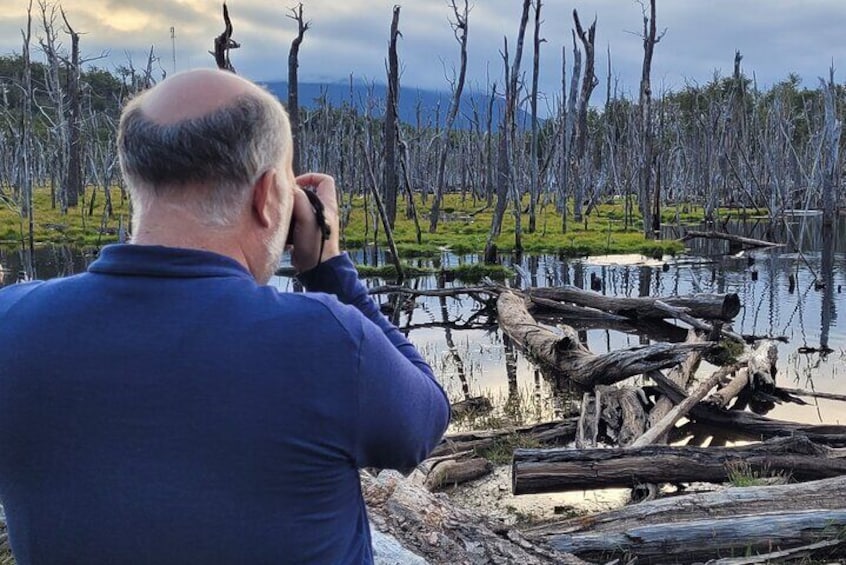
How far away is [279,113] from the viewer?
4.63 ft

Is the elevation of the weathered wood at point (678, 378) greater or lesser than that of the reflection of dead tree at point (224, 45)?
lesser

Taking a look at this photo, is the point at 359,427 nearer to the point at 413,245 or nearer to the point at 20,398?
the point at 20,398

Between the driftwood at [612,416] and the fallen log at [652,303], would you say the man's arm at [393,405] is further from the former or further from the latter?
the fallen log at [652,303]

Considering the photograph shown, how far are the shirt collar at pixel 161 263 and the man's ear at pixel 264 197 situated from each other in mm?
123

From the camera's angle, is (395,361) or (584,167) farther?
(584,167)

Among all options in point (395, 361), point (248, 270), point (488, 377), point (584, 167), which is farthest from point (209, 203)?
point (584, 167)

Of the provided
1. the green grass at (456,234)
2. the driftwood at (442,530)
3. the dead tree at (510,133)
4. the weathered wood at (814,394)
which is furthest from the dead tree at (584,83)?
the driftwood at (442,530)

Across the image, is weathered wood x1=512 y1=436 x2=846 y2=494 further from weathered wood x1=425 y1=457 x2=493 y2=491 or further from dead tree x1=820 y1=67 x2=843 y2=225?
dead tree x1=820 y1=67 x2=843 y2=225

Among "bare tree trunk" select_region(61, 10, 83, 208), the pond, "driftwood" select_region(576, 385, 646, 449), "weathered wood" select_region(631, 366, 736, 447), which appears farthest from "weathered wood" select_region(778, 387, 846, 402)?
"bare tree trunk" select_region(61, 10, 83, 208)

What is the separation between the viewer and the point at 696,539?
14.1 ft

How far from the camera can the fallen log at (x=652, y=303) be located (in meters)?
12.5

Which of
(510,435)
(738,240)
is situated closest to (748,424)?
(510,435)

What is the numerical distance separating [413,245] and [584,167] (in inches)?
942

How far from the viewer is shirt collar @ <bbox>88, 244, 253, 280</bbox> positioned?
1.26 metres
